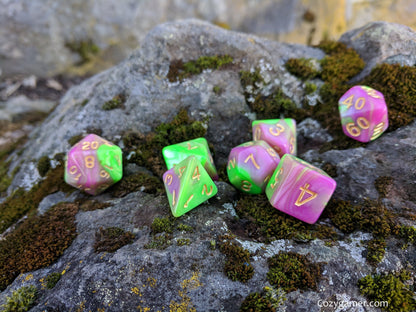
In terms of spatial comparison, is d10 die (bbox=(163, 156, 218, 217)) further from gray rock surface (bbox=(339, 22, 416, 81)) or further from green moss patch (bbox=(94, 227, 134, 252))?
gray rock surface (bbox=(339, 22, 416, 81))

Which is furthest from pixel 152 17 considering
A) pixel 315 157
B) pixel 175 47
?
pixel 315 157

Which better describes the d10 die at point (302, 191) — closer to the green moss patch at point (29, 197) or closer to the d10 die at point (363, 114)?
the d10 die at point (363, 114)

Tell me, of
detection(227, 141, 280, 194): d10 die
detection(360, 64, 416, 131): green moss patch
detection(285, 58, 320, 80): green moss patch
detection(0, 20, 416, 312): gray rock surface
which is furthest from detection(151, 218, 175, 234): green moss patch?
detection(285, 58, 320, 80): green moss patch

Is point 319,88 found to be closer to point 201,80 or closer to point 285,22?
point 201,80

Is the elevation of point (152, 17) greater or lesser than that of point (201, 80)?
greater

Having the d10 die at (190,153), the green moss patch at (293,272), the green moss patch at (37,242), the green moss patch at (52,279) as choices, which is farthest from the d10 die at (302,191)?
the green moss patch at (37,242)
